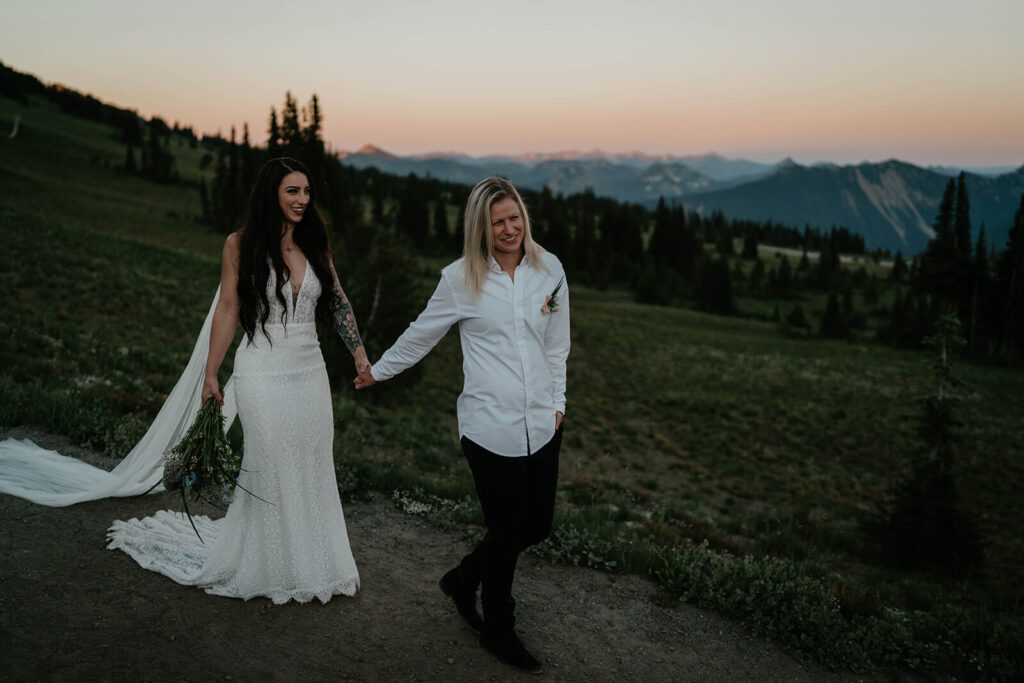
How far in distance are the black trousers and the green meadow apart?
7.20 feet

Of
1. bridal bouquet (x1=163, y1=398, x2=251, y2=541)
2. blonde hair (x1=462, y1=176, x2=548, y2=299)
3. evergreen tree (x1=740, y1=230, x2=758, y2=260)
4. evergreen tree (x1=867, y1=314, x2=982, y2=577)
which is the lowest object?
evergreen tree (x1=867, y1=314, x2=982, y2=577)

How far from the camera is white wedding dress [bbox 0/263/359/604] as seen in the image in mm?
4551

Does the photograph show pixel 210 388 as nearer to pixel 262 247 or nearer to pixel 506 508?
pixel 262 247

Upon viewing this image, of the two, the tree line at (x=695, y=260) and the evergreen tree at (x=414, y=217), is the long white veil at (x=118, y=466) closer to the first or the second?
the tree line at (x=695, y=260)

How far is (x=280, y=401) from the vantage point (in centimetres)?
456

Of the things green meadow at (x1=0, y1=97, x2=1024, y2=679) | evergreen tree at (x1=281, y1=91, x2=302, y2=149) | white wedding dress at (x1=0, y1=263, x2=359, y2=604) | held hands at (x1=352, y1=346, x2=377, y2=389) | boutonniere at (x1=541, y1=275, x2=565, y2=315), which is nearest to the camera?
boutonniere at (x1=541, y1=275, x2=565, y2=315)

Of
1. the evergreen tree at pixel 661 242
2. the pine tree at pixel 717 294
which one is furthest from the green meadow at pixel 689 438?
the evergreen tree at pixel 661 242

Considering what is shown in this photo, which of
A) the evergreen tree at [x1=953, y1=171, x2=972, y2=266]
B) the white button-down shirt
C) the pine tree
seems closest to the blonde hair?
the white button-down shirt

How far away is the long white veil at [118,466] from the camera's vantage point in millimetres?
5348

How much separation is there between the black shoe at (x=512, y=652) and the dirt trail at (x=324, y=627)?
0.25 ft

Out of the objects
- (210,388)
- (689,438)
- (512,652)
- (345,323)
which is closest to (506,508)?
(512,652)

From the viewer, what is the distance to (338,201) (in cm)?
7262

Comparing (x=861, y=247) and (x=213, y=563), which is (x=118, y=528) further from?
(x=861, y=247)

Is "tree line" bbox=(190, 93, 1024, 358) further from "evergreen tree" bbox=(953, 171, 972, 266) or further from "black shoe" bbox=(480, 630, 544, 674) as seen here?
"black shoe" bbox=(480, 630, 544, 674)
